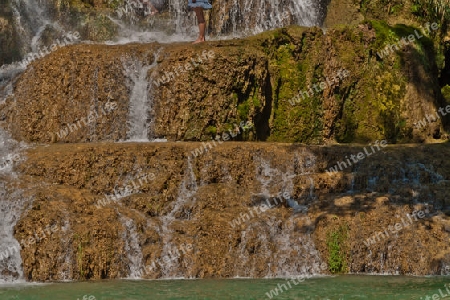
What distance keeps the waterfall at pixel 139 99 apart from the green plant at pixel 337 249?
6.37 m

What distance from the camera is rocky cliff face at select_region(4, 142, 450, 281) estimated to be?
43.3ft

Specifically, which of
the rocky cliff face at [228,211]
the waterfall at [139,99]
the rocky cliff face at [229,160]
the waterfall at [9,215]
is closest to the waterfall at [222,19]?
the rocky cliff face at [229,160]

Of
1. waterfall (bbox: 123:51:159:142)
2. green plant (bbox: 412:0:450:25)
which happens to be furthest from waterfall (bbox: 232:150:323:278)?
green plant (bbox: 412:0:450:25)

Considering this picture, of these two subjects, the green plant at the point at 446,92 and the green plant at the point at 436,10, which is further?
the green plant at the point at 436,10

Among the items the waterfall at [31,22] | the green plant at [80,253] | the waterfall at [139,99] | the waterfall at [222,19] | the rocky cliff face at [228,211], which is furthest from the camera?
the waterfall at [31,22]

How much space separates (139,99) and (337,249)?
7366 millimetres

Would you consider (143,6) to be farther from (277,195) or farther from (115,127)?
(277,195)

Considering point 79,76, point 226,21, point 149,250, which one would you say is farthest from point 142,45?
point 149,250

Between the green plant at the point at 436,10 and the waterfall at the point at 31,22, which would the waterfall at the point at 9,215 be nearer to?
the waterfall at the point at 31,22

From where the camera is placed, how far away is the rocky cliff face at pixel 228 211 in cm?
1319

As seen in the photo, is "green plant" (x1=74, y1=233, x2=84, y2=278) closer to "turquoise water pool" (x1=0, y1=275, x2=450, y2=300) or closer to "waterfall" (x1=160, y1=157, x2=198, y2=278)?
"turquoise water pool" (x1=0, y1=275, x2=450, y2=300)

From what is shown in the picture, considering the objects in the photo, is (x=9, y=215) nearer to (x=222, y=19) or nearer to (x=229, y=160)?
(x=229, y=160)

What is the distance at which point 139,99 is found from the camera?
61.2 feet

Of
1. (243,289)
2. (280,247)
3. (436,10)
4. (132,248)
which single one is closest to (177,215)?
(132,248)
